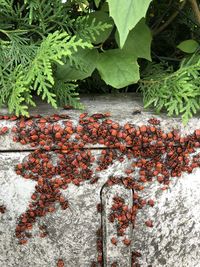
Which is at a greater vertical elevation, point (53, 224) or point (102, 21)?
point (102, 21)

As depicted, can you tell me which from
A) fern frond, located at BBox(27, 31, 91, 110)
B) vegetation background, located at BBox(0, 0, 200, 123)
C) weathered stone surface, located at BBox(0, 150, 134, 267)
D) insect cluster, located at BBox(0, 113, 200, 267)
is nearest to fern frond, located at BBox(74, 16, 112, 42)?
vegetation background, located at BBox(0, 0, 200, 123)

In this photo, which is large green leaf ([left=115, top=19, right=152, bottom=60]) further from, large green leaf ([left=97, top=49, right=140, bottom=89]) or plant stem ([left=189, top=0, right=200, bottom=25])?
plant stem ([left=189, top=0, right=200, bottom=25])

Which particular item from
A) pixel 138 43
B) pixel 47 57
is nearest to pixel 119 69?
pixel 138 43

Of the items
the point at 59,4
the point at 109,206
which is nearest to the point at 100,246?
the point at 109,206

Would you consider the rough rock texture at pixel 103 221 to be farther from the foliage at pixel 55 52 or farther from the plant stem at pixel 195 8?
the plant stem at pixel 195 8

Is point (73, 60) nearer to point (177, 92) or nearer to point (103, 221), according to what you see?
point (177, 92)

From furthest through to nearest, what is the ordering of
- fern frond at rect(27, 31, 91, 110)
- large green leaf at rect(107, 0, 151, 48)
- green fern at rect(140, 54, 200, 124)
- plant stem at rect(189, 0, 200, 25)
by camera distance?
plant stem at rect(189, 0, 200, 25)
green fern at rect(140, 54, 200, 124)
fern frond at rect(27, 31, 91, 110)
large green leaf at rect(107, 0, 151, 48)
